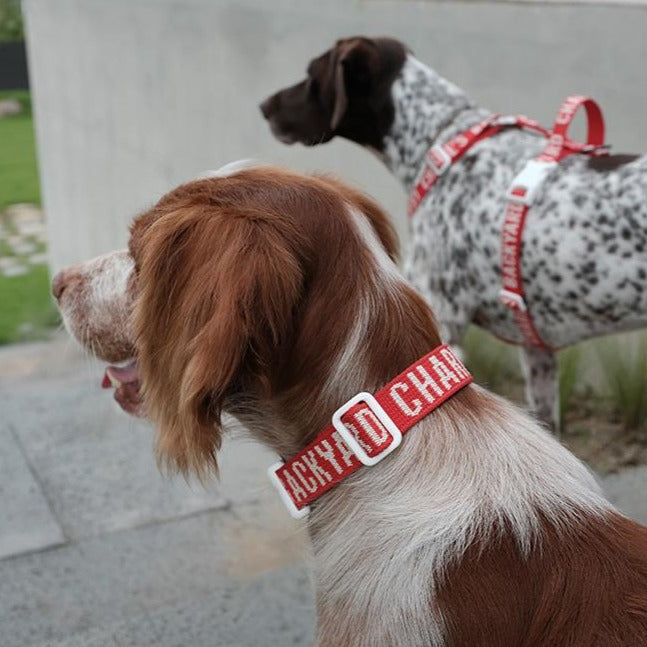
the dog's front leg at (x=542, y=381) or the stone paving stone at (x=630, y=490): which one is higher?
the dog's front leg at (x=542, y=381)

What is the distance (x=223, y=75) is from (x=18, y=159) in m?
10.8

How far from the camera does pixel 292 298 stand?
172cm

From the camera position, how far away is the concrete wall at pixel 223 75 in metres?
4.90

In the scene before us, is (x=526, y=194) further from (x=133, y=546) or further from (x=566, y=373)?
(x=133, y=546)

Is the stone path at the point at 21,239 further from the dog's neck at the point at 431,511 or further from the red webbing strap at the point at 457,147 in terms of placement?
the dog's neck at the point at 431,511

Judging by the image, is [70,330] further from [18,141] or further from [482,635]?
[18,141]

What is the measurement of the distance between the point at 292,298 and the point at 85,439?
363 cm

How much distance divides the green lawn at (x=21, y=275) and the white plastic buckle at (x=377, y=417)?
7.45 meters

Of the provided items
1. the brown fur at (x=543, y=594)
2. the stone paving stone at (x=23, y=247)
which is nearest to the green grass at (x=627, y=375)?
the brown fur at (x=543, y=594)

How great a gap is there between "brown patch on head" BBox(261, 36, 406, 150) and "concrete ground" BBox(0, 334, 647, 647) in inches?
55.6

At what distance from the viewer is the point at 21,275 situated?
35.3 feet

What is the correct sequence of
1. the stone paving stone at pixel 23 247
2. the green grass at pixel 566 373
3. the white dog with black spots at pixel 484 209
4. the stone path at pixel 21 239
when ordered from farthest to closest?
the stone paving stone at pixel 23 247, the stone path at pixel 21 239, the green grass at pixel 566 373, the white dog with black spots at pixel 484 209

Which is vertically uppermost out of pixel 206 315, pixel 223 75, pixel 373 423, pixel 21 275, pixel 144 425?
pixel 206 315

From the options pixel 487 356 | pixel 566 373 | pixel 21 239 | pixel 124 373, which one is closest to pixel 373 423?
pixel 124 373
